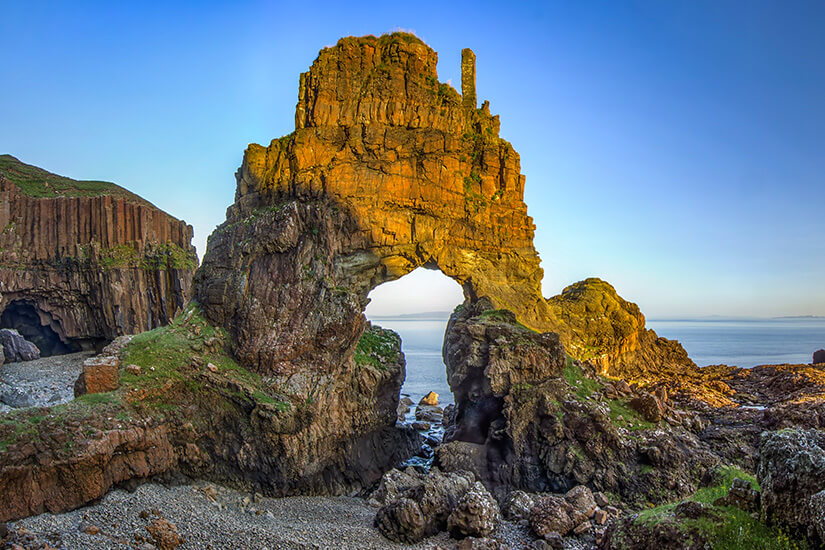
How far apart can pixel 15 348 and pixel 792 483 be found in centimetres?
4439

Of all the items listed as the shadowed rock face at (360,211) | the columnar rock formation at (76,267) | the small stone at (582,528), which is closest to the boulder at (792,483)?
the small stone at (582,528)

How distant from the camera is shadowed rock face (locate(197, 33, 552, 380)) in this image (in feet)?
80.2

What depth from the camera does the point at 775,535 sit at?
1002cm

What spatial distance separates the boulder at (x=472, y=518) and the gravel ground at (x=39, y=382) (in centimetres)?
2287

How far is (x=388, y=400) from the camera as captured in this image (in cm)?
2805

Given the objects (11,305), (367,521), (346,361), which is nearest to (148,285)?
(11,305)

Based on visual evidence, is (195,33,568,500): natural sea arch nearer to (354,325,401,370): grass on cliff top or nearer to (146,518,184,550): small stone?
(354,325,401,370): grass on cliff top

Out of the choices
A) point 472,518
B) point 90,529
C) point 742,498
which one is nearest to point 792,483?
point 742,498

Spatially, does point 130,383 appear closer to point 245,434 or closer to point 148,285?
point 245,434

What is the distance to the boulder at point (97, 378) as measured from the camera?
1961cm

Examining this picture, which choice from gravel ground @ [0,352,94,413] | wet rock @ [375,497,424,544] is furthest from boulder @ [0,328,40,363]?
wet rock @ [375,497,424,544]

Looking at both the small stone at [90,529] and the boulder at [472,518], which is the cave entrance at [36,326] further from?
the boulder at [472,518]

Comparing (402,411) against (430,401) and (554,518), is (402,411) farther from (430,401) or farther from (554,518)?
(554,518)

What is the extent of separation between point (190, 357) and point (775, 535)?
21.5 m
